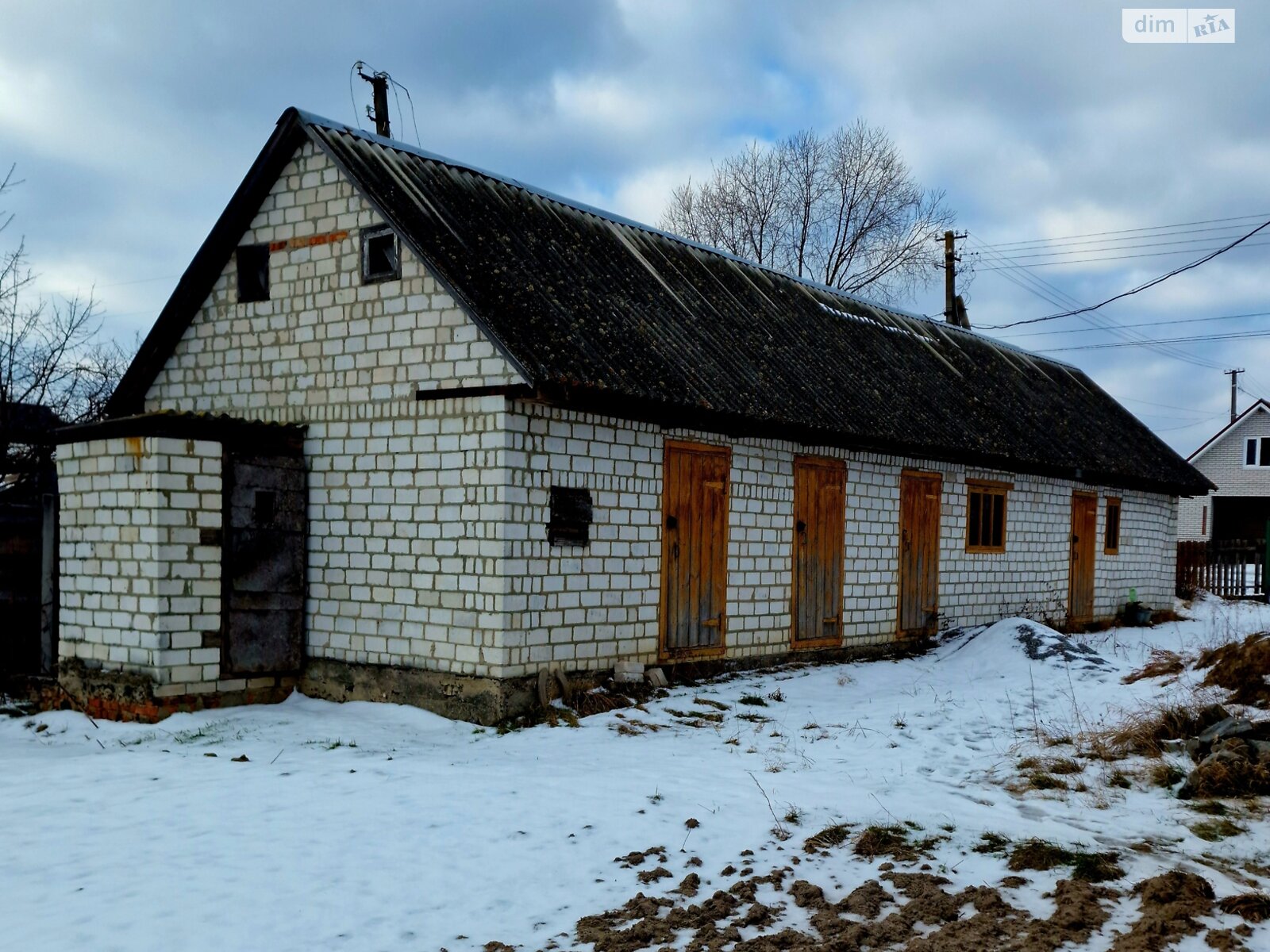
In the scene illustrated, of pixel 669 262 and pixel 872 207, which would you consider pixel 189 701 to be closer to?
pixel 669 262

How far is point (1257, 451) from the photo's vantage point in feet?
126

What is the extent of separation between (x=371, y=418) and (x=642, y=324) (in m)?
3.07

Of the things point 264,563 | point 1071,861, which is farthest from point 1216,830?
point 264,563

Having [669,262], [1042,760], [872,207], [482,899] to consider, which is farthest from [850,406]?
[872,207]

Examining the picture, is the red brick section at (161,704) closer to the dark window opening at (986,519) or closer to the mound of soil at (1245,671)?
the mound of soil at (1245,671)

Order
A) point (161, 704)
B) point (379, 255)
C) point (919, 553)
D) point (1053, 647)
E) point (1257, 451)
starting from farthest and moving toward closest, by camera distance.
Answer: point (1257, 451) < point (919, 553) < point (1053, 647) < point (379, 255) < point (161, 704)

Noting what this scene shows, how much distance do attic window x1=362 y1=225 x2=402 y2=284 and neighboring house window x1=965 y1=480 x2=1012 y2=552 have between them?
9.15 m

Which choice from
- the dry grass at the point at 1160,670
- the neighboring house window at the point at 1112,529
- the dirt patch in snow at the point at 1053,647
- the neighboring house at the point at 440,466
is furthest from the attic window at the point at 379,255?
the neighboring house window at the point at 1112,529

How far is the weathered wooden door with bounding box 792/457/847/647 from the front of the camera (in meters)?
12.7

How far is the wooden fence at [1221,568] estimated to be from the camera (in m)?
26.5

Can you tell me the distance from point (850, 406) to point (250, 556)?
727 centimetres

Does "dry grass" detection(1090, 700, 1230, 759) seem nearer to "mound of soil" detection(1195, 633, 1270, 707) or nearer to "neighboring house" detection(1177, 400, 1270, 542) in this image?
"mound of soil" detection(1195, 633, 1270, 707)

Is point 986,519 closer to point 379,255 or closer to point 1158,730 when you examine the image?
point 1158,730

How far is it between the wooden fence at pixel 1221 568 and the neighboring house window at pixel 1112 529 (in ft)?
25.1
